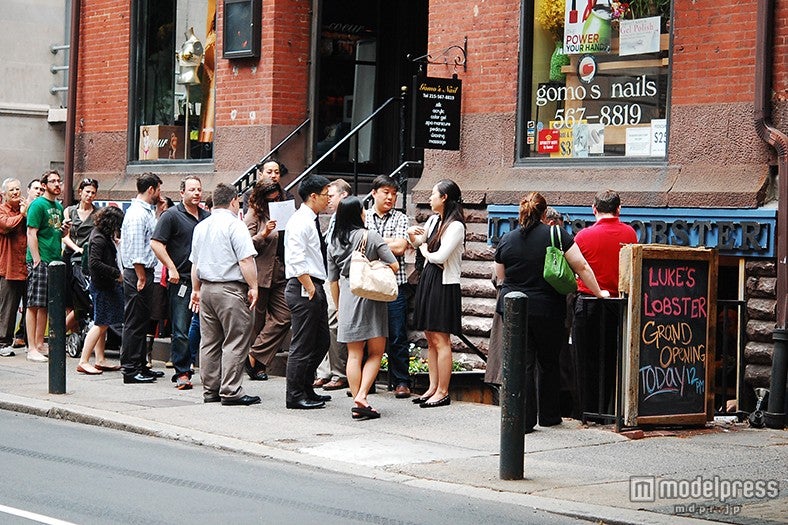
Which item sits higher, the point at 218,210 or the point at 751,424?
the point at 218,210

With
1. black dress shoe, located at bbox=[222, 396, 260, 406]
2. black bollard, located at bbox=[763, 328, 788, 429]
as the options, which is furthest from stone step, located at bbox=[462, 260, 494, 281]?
black bollard, located at bbox=[763, 328, 788, 429]

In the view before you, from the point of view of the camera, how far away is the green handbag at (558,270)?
10.6m

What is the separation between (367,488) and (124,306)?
605 cm

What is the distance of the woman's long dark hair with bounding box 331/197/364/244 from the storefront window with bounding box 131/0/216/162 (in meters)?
6.89

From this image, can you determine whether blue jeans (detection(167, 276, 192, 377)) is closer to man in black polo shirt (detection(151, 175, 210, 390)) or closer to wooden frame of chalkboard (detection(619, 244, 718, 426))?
man in black polo shirt (detection(151, 175, 210, 390))

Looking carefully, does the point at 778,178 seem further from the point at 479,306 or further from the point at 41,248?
A: the point at 41,248

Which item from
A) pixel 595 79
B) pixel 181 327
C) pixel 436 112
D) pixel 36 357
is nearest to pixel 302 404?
pixel 181 327

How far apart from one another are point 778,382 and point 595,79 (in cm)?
400

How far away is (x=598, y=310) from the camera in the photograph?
11.0m

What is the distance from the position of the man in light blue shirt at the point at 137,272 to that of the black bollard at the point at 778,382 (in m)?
6.25

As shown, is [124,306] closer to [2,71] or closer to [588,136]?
[588,136]

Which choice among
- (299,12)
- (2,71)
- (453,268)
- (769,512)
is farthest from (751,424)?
(2,71)

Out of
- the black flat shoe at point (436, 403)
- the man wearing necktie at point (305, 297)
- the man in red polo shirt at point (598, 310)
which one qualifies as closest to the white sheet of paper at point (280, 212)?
the man wearing necktie at point (305, 297)

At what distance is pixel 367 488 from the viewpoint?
8.59m
